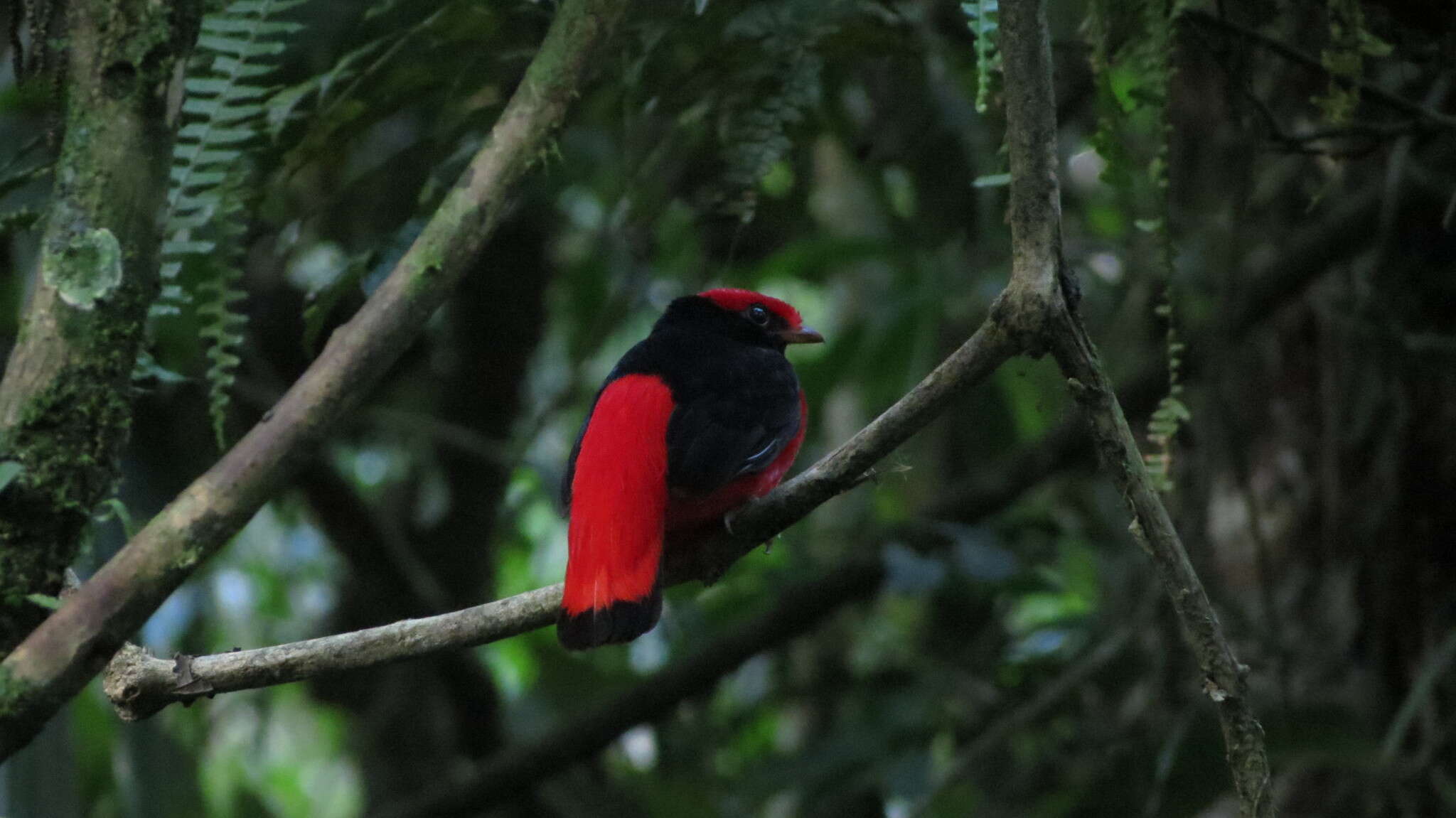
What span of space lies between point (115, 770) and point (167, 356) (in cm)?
141

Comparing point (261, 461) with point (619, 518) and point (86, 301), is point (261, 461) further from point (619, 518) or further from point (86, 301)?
point (619, 518)

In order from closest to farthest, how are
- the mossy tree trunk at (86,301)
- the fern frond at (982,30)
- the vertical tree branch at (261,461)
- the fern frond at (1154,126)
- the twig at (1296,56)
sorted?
1. the vertical tree branch at (261,461)
2. the mossy tree trunk at (86,301)
3. the fern frond at (982,30)
4. the fern frond at (1154,126)
5. the twig at (1296,56)

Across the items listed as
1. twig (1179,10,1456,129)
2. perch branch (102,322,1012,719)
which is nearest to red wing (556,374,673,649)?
perch branch (102,322,1012,719)

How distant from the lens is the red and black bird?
2299 millimetres

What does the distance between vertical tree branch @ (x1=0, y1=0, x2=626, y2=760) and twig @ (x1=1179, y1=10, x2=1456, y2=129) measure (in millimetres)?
1356

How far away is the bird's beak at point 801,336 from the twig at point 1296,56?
1.30 metres

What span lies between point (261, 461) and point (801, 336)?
230 centimetres

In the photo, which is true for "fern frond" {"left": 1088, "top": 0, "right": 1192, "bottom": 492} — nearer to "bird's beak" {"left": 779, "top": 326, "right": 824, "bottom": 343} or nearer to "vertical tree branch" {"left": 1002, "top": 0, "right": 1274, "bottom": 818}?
"vertical tree branch" {"left": 1002, "top": 0, "right": 1274, "bottom": 818}

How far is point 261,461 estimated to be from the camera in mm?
1387

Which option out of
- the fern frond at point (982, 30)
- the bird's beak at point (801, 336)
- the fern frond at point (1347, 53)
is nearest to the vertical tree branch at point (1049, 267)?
the fern frond at point (982, 30)

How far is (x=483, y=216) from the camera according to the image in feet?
5.21

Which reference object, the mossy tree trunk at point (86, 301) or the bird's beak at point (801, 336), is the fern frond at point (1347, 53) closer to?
the bird's beak at point (801, 336)

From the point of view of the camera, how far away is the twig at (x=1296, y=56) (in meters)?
2.44

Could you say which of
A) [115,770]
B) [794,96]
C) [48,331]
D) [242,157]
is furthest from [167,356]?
[48,331]
